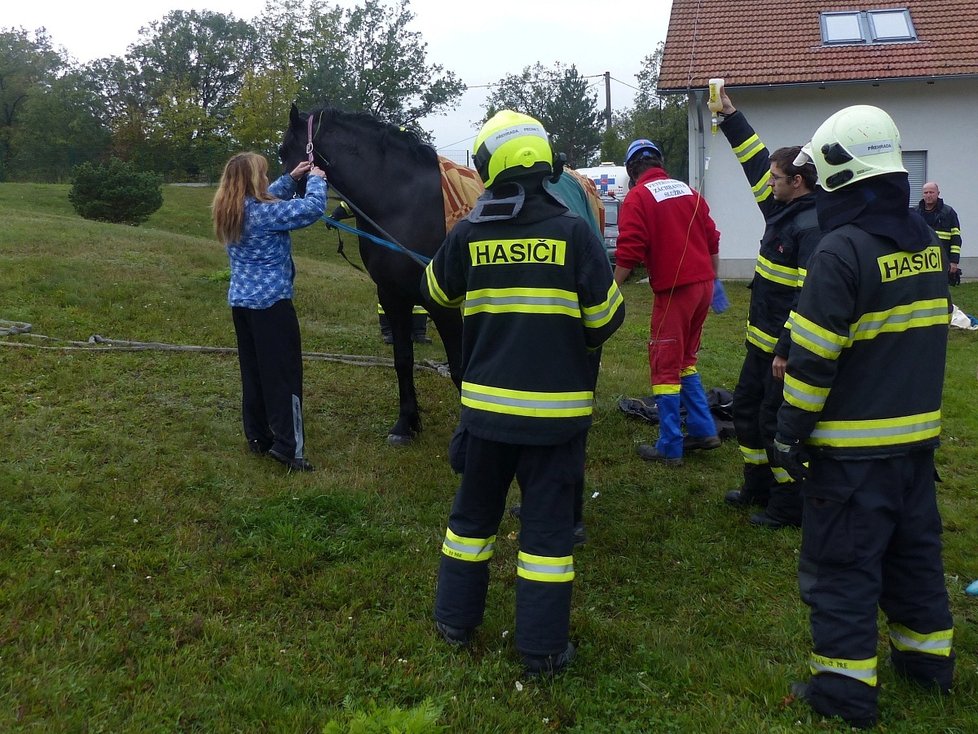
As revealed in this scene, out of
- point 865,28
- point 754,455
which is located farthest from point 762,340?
point 865,28

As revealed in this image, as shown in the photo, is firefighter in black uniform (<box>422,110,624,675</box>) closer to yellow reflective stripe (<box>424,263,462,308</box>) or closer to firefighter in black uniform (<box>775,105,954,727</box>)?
yellow reflective stripe (<box>424,263,462,308</box>)

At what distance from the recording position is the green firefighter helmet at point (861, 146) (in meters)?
2.97

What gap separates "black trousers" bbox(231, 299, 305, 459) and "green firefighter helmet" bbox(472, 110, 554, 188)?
2.30 metres

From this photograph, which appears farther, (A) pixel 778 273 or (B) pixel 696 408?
(B) pixel 696 408

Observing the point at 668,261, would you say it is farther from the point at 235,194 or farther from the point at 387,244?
the point at 235,194

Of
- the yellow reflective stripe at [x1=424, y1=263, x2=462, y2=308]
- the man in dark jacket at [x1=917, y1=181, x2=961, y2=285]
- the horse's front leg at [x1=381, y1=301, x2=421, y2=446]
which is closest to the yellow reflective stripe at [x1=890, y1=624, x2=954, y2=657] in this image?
the yellow reflective stripe at [x1=424, y1=263, x2=462, y2=308]

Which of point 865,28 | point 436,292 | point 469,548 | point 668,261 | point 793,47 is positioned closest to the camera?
point 469,548

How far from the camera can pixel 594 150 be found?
2208 inches

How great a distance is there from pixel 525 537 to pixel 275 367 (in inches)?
99.9

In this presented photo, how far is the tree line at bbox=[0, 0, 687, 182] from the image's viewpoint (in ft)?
121

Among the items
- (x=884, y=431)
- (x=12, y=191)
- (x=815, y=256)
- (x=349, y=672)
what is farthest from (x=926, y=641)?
(x=12, y=191)

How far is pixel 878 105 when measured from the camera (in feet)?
51.9

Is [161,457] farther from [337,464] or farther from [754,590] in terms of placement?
[754,590]

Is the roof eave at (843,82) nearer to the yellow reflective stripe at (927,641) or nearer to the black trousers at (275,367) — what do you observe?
the black trousers at (275,367)
